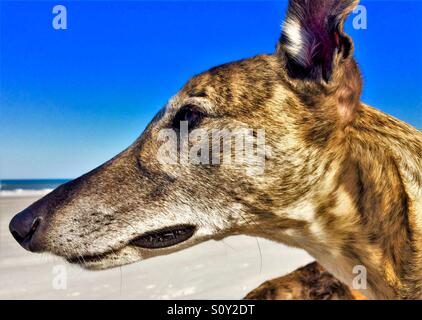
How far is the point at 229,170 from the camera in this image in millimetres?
2641

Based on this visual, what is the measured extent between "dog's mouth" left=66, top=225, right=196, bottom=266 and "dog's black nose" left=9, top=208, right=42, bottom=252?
0.77 feet

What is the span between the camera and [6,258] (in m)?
7.55

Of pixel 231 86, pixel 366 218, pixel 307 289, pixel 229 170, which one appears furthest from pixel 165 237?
pixel 307 289

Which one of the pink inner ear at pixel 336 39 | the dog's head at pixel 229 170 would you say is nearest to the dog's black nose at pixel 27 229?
the dog's head at pixel 229 170

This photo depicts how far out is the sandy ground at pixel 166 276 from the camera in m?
5.59

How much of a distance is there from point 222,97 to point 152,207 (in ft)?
2.62

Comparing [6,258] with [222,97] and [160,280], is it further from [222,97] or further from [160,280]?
[222,97]

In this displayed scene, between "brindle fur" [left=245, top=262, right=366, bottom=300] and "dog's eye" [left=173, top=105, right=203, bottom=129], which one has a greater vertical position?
"dog's eye" [left=173, top=105, right=203, bottom=129]

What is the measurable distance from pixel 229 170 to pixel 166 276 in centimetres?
406

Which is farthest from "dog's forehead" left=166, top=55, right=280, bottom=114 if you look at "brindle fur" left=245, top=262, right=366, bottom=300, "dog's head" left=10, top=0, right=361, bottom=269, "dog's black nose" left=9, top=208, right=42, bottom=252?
"brindle fur" left=245, top=262, right=366, bottom=300

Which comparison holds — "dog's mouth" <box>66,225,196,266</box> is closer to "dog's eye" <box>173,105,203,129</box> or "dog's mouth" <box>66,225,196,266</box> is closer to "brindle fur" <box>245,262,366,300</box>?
"dog's eye" <box>173,105,203,129</box>

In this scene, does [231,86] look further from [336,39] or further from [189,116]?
[336,39]

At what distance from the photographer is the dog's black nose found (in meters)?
2.62

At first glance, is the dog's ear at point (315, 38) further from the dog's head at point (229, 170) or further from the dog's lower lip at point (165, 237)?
the dog's lower lip at point (165, 237)
